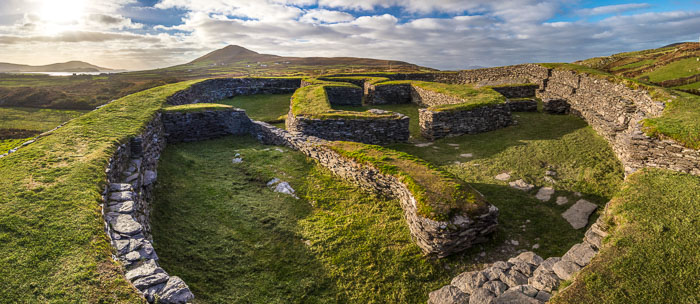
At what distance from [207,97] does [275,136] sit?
15381mm

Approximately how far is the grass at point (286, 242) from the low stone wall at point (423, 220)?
0.27 m

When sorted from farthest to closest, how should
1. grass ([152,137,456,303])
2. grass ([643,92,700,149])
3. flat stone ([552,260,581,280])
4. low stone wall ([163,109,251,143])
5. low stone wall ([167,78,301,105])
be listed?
low stone wall ([167,78,301,105]), low stone wall ([163,109,251,143]), grass ([643,92,700,149]), grass ([152,137,456,303]), flat stone ([552,260,581,280])

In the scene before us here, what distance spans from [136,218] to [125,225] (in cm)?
62

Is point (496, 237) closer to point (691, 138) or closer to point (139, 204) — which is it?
point (691, 138)

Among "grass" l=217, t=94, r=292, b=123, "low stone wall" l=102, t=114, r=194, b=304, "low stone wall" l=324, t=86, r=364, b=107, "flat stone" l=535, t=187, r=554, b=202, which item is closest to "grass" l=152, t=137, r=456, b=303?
"low stone wall" l=102, t=114, r=194, b=304

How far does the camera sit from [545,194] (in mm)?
8367

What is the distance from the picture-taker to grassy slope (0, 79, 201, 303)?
3.76m

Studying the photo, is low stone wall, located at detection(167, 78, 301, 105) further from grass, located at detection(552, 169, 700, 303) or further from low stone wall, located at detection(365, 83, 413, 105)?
grass, located at detection(552, 169, 700, 303)

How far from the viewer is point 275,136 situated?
44.2 feet

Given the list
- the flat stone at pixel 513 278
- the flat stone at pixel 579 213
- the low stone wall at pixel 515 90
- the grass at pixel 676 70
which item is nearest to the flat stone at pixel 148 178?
the flat stone at pixel 513 278

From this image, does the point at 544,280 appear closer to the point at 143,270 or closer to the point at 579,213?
the point at 579,213

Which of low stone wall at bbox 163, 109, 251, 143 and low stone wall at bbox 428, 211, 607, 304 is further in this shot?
low stone wall at bbox 163, 109, 251, 143

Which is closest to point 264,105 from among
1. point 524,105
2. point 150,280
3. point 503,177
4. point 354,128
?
point 354,128

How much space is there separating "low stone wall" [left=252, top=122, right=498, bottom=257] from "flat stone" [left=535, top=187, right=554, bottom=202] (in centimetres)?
270
